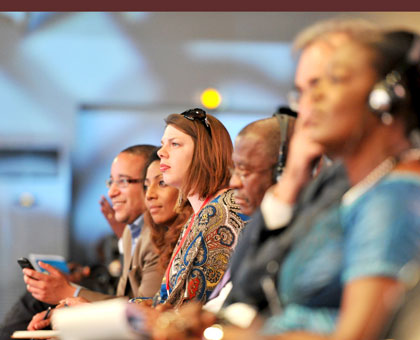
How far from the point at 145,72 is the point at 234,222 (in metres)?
4.41

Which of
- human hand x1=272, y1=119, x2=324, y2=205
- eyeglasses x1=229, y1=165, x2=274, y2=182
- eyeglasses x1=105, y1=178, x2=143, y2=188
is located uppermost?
human hand x1=272, y1=119, x2=324, y2=205

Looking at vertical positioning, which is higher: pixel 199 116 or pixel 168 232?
pixel 199 116

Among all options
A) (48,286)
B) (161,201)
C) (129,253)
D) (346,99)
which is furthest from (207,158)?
(346,99)

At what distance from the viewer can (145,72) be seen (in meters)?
6.26

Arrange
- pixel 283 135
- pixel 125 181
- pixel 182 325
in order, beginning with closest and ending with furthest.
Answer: pixel 182 325
pixel 283 135
pixel 125 181

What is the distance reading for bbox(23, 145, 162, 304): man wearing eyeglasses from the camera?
2697 millimetres

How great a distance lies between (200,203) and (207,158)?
0.16m

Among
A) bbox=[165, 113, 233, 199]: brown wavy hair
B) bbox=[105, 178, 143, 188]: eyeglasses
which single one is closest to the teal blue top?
bbox=[165, 113, 233, 199]: brown wavy hair

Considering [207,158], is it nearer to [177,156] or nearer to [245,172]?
[177,156]

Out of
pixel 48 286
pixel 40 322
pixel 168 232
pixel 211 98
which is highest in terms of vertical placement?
pixel 211 98

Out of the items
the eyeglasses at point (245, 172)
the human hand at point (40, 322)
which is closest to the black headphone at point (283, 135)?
the eyeglasses at point (245, 172)

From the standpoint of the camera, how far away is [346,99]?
1.12 meters

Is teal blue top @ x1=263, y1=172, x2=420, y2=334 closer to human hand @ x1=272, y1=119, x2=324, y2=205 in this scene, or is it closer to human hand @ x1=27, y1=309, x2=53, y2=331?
human hand @ x1=272, y1=119, x2=324, y2=205

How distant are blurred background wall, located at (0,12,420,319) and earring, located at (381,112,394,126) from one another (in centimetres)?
502
